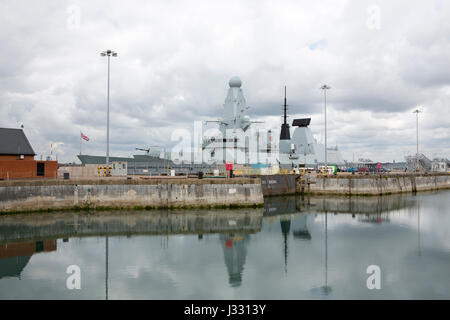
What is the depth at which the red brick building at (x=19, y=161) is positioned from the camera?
36.2 meters

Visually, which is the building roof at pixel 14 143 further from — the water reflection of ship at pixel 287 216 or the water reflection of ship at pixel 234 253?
the water reflection of ship at pixel 287 216

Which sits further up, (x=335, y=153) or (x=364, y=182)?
(x=335, y=153)

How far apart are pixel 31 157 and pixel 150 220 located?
65.5 feet

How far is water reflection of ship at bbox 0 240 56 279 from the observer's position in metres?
19.0

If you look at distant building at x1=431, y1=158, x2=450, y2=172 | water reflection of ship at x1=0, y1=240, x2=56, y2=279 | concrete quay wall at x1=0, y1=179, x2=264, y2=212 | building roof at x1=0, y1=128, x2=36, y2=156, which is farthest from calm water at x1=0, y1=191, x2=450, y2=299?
distant building at x1=431, y1=158, x2=450, y2=172

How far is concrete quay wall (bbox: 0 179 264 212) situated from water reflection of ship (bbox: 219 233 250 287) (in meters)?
9.56

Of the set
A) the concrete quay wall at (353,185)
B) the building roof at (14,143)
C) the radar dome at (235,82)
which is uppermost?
the radar dome at (235,82)

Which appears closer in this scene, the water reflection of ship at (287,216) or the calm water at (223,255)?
the calm water at (223,255)

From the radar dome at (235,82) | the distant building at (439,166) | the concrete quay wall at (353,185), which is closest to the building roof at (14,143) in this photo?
the radar dome at (235,82)

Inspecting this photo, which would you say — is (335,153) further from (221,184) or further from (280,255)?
(280,255)

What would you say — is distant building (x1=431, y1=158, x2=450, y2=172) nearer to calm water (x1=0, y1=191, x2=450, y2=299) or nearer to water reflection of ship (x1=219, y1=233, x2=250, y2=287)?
calm water (x1=0, y1=191, x2=450, y2=299)

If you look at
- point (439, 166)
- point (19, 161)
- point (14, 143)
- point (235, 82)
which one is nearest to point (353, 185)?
point (235, 82)

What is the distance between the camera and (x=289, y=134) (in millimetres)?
98938
